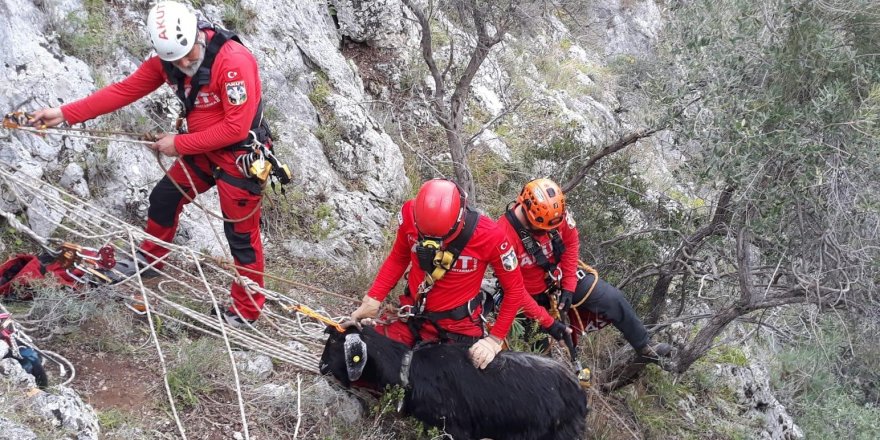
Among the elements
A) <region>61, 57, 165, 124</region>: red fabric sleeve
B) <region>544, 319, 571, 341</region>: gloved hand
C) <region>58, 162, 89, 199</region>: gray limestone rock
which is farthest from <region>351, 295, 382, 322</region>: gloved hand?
<region>58, 162, 89, 199</region>: gray limestone rock

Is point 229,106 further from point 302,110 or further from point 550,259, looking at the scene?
point 302,110

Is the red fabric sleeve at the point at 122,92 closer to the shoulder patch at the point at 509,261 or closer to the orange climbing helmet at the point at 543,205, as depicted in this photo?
the shoulder patch at the point at 509,261

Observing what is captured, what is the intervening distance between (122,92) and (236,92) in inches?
32.2

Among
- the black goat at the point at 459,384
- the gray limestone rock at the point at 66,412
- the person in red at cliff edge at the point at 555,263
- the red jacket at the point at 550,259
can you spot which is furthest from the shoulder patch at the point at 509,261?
the gray limestone rock at the point at 66,412

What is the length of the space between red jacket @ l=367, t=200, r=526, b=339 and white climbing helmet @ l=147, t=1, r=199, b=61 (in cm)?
166

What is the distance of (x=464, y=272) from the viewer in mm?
4602

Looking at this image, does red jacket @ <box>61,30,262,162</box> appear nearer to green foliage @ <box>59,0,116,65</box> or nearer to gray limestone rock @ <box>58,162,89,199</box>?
gray limestone rock @ <box>58,162,89,199</box>

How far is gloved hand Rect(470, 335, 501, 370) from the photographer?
178 inches

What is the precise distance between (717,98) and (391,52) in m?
5.99

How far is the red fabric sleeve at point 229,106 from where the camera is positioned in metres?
4.30

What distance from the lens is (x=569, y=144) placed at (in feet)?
27.6

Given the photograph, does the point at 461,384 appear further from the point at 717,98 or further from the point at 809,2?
the point at 809,2

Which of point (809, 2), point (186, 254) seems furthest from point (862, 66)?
point (186, 254)

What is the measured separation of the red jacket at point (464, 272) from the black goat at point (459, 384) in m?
0.27
